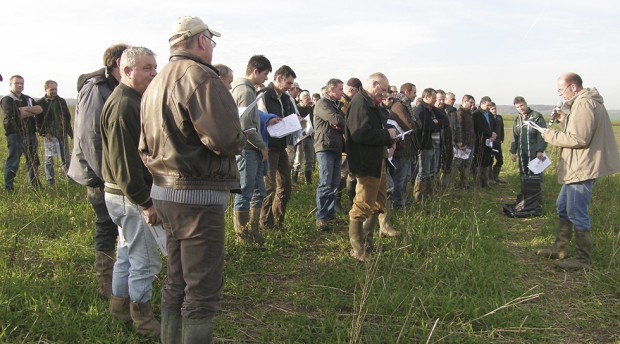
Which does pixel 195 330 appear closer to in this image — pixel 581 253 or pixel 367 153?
pixel 367 153

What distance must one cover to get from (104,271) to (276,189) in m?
2.78

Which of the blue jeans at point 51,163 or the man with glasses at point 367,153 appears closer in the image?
the man with glasses at point 367,153

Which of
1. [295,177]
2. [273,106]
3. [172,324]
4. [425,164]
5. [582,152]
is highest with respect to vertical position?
[273,106]

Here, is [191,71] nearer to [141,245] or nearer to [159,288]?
[141,245]

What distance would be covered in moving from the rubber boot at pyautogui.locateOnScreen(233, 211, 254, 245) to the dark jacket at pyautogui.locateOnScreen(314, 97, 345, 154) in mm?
1536

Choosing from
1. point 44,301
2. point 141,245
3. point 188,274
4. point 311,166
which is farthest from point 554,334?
point 311,166

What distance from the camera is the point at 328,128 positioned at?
6090 millimetres

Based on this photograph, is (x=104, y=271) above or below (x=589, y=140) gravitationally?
below

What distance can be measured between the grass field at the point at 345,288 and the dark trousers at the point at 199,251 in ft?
2.88

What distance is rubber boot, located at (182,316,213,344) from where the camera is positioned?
95.5 inches

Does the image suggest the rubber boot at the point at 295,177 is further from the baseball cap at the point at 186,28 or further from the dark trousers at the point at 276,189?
the baseball cap at the point at 186,28

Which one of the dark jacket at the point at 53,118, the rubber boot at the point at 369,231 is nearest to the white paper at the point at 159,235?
the rubber boot at the point at 369,231

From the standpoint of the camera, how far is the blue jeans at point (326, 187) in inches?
240

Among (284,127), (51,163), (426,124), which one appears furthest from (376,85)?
(51,163)
